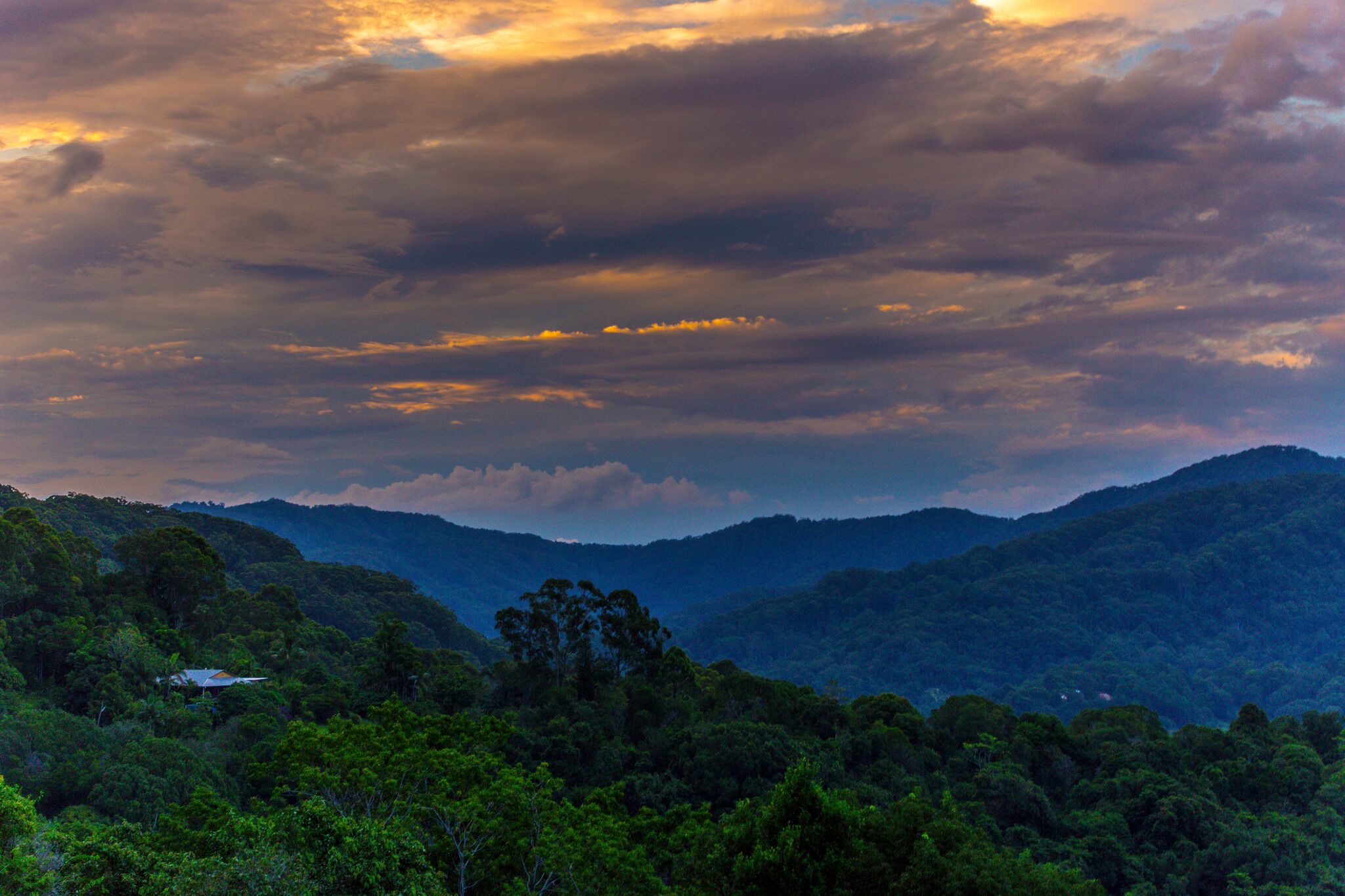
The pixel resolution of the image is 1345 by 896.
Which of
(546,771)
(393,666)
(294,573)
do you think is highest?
(294,573)

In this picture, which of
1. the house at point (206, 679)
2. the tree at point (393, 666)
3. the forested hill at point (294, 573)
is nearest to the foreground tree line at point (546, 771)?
the tree at point (393, 666)

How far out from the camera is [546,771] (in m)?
27.3

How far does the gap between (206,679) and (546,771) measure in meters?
32.0

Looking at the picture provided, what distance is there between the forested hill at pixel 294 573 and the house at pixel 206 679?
49.8 m

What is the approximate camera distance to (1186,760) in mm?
59344

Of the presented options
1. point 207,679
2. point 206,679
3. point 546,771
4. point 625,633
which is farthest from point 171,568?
point 546,771

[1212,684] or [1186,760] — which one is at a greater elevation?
[1186,760]

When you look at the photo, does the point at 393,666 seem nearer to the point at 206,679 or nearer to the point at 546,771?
the point at 206,679

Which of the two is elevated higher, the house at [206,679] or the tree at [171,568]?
the tree at [171,568]

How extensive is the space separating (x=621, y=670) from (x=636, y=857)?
3527 cm

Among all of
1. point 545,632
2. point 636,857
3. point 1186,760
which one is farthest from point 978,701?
point 636,857

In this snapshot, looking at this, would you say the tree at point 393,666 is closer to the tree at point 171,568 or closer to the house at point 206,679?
the house at point 206,679

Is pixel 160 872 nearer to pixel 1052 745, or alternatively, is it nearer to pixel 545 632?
pixel 545 632

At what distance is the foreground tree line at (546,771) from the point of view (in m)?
19.4
